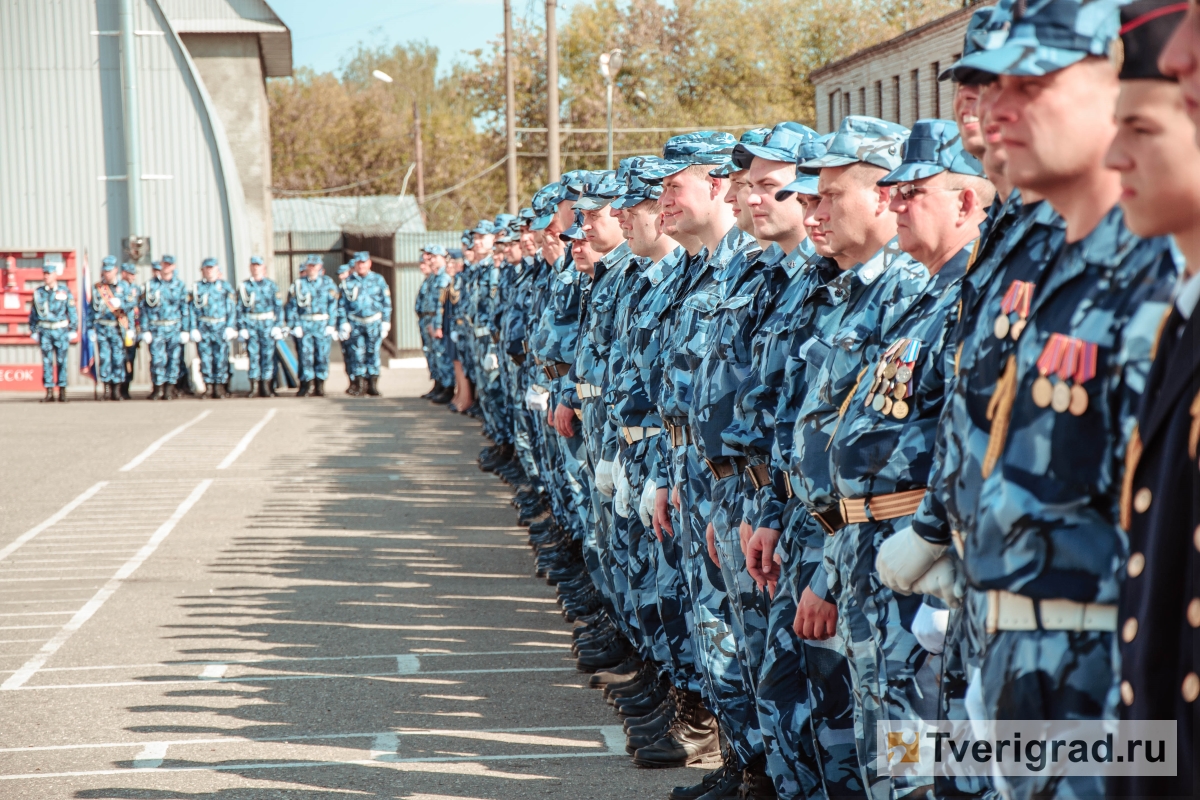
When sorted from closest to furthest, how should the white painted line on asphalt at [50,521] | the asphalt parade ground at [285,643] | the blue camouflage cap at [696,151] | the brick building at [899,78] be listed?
1. the asphalt parade ground at [285,643]
2. the blue camouflage cap at [696,151]
3. the white painted line on asphalt at [50,521]
4. the brick building at [899,78]

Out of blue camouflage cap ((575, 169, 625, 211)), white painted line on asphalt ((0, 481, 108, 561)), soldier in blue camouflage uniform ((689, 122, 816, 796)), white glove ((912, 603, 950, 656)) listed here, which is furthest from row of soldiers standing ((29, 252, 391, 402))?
white glove ((912, 603, 950, 656))

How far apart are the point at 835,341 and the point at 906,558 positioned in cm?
110

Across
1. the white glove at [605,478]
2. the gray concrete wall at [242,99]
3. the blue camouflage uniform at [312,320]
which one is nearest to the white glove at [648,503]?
the white glove at [605,478]

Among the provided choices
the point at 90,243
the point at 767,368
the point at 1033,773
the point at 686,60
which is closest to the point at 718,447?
the point at 767,368

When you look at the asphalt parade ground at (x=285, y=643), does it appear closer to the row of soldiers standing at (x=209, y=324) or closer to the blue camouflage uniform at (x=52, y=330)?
the row of soldiers standing at (x=209, y=324)

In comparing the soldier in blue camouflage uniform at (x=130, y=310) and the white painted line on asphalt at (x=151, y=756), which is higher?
the soldier in blue camouflage uniform at (x=130, y=310)

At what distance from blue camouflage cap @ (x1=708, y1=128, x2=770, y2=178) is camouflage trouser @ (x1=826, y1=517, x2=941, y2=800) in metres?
1.82

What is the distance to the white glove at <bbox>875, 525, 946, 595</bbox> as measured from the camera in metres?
2.80

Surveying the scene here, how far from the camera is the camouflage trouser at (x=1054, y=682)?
2.17 m

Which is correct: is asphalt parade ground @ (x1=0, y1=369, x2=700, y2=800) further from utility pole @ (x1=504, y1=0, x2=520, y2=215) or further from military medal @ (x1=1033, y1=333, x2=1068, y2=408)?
utility pole @ (x1=504, y1=0, x2=520, y2=215)

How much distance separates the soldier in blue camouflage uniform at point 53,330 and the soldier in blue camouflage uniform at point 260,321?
9.63 feet

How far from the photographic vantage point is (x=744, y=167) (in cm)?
493

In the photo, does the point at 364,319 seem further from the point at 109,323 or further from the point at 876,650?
the point at 876,650

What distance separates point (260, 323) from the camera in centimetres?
2375
